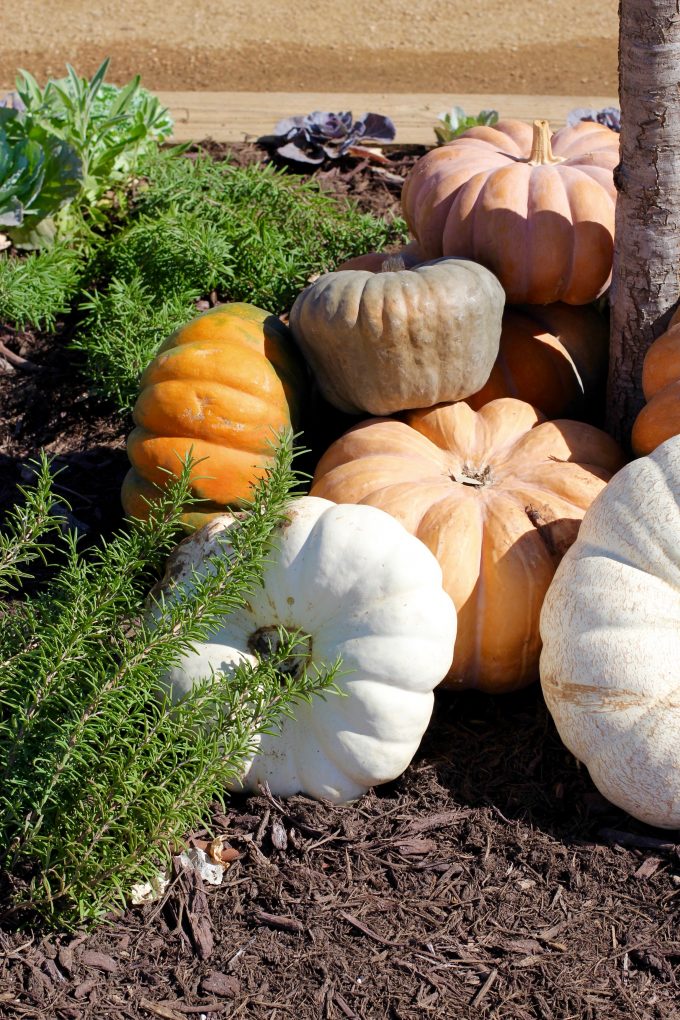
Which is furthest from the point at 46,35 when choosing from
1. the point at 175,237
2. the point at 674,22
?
the point at 674,22

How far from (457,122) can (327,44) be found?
3.11 meters

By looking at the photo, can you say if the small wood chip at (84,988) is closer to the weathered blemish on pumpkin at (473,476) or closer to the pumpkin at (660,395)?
the weathered blemish on pumpkin at (473,476)

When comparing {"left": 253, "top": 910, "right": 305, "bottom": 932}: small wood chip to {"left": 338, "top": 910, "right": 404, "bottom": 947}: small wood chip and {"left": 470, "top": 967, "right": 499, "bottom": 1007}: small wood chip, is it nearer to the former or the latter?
{"left": 338, "top": 910, "right": 404, "bottom": 947}: small wood chip

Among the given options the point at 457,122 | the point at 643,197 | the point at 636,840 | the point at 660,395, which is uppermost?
the point at 643,197

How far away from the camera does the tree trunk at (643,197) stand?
3.02 meters

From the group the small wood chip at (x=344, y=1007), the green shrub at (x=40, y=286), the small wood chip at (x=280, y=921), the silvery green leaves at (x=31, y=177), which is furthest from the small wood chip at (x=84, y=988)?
the silvery green leaves at (x=31, y=177)

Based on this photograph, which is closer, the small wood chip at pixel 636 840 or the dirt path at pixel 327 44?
the small wood chip at pixel 636 840

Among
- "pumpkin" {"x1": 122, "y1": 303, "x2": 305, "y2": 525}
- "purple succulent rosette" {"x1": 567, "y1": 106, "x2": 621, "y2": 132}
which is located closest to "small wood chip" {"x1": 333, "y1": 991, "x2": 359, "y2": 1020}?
"pumpkin" {"x1": 122, "y1": 303, "x2": 305, "y2": 525}

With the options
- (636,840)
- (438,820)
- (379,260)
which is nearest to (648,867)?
(636,840)

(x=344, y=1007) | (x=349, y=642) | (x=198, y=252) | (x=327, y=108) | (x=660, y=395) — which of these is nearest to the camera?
(x=344, y=1007)

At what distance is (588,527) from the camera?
280cm

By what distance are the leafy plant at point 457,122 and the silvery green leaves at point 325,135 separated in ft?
1.00

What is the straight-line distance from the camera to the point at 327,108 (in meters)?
5.91

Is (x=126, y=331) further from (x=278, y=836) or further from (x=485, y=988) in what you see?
(x=485, y=988)
